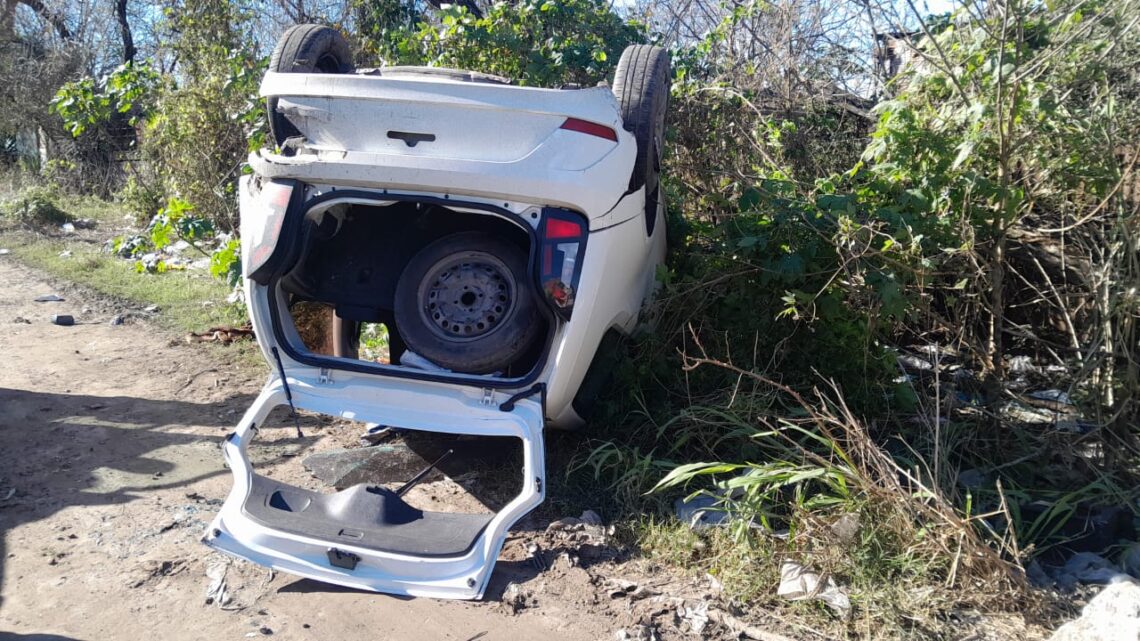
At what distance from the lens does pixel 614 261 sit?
3912 millimetres

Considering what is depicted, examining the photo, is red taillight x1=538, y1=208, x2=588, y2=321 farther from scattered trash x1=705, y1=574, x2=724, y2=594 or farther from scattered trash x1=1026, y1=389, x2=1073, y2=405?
scattered trash x1=1026, y1=389, x2=1073, y2=405

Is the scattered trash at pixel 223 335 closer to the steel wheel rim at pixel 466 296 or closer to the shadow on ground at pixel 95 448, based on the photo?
the shadow on ground at pixel 95 448

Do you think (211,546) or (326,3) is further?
(326,3)

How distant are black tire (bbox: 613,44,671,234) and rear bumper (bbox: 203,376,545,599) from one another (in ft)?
4.24

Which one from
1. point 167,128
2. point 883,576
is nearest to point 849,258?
point 883,576

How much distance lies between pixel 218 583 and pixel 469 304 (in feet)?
5.10

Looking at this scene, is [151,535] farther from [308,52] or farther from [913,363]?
[913,363]

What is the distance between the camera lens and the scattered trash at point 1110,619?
8.95 feet

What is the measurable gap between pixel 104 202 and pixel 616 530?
44.6 ft

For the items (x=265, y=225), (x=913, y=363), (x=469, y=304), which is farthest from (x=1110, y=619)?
(x=265, y=225)

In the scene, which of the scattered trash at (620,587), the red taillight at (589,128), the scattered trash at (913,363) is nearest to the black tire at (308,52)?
the red taillight at (589,128)

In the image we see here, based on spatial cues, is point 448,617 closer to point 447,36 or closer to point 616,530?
point 616,530

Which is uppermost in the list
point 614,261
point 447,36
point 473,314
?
point 447,36

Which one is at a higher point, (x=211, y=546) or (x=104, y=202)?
(x=211, y=546)
